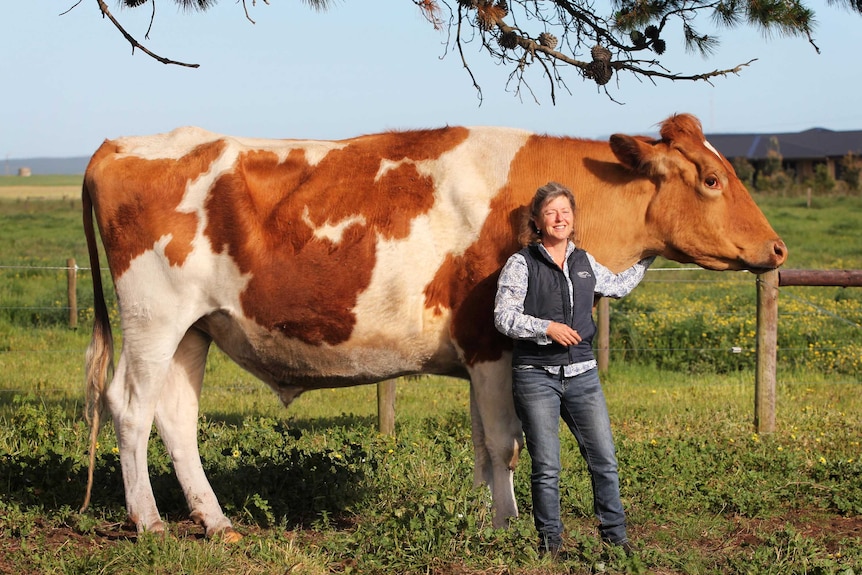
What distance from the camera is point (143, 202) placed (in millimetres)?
5484

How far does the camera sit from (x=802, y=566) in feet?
15.4

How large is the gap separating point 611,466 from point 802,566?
3.29ft

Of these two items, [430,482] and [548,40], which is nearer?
[430,482]

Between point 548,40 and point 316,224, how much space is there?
254 centimetres

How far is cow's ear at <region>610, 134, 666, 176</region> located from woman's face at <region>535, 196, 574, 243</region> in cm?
57

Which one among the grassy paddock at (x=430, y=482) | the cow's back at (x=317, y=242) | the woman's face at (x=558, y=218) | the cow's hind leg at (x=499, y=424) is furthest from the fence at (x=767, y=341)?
the woman's face at (x=558, y=218)

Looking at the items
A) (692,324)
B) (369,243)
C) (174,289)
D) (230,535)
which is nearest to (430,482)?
(230,535)

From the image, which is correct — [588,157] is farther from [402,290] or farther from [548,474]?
[548,474]

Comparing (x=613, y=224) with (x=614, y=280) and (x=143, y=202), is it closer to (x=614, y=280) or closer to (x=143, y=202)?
(x=614, y=280)

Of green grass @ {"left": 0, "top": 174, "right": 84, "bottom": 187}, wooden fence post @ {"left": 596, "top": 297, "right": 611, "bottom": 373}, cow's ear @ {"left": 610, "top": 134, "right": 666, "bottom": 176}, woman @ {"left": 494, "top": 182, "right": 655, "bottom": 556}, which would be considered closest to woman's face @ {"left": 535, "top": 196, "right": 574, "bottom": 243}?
woman @ {"left": 494, "top": 182, "right": 655, "bottom": 556}

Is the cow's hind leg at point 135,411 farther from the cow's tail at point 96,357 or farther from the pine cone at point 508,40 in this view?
the pine cone at point 508,40

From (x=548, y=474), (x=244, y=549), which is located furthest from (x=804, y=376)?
(x=244, y=549)

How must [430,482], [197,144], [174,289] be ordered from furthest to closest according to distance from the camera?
[430,482], [197,144], [174,289]

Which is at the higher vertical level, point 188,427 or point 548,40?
point 548,40
